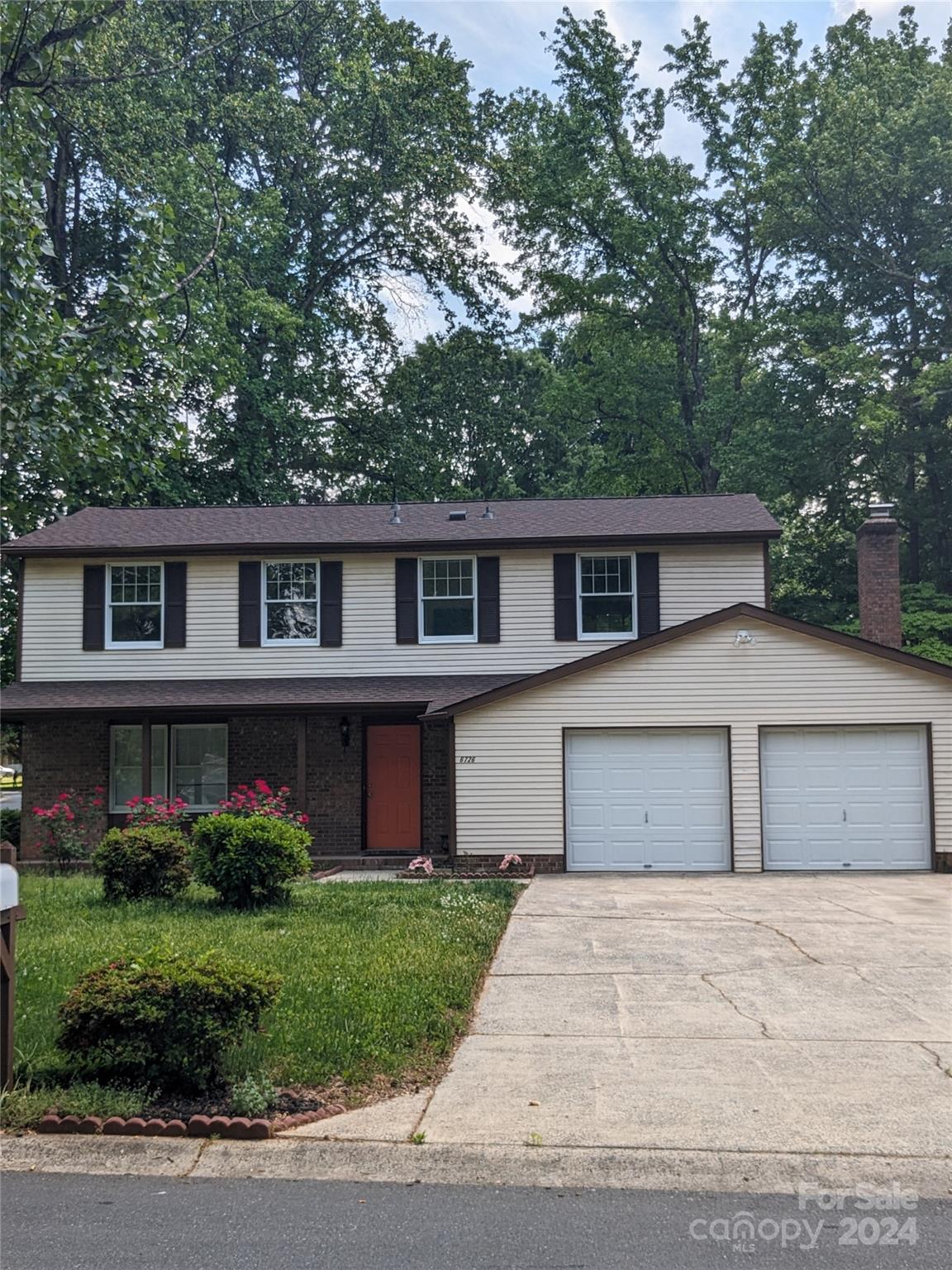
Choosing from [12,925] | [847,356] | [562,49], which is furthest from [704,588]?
[562,49]

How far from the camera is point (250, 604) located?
1800 centimetres

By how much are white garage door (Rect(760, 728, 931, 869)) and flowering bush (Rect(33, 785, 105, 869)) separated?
1079 cm

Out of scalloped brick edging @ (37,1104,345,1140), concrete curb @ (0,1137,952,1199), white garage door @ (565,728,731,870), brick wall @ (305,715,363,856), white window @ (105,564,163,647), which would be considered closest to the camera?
concrete curb @ (0,1137,952,1199)

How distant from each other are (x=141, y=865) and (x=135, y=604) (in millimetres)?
7310

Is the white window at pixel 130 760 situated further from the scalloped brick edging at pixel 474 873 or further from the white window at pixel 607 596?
the white window at pixel 607 596

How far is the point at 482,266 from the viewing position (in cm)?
3303

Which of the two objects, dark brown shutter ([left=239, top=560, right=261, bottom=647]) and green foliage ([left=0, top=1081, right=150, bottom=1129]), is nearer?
green foliage ([left=0, top=1081, right=150, bottom=1129])

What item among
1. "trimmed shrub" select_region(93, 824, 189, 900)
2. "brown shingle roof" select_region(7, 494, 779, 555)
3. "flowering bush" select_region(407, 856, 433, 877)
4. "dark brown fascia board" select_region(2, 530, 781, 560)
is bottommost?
"flowering bush" select_region(407, 856, 433, 877)

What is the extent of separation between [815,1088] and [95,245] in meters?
29.4

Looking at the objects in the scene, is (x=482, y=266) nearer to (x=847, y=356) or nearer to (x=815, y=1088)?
(x=847, y=356)

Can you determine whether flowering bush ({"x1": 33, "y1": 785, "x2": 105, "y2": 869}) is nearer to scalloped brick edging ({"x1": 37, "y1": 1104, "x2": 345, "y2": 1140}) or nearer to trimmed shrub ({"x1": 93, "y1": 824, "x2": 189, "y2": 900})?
trimmed shrub ({"x1": 93, "y1": 824, "x2": 189, "y2": 900})

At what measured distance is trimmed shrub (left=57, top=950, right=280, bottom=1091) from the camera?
18.1ft

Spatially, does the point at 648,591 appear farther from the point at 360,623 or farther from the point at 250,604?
the point at 250,604

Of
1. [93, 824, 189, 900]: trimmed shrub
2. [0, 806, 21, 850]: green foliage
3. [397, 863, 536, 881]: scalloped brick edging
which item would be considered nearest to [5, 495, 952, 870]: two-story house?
[397, 863, 536, 881]: scalloped brick edging
